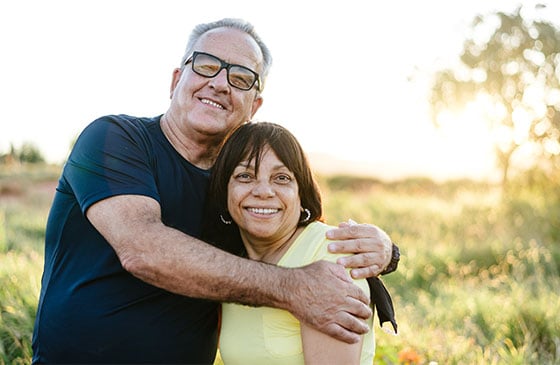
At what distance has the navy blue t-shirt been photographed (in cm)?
306

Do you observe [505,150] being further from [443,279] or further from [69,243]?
[69,243]

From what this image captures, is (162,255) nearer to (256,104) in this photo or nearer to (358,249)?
(358,249)

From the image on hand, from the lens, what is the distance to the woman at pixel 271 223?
2.77 metres

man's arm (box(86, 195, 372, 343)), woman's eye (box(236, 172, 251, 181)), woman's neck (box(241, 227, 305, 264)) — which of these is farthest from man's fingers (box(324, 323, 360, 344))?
woman's eye (box(236, 172, 251, 181))

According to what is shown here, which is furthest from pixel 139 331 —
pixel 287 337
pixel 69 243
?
pixel 287 337

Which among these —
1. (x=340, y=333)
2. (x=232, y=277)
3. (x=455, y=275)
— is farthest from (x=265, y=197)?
(x=455, y=275)

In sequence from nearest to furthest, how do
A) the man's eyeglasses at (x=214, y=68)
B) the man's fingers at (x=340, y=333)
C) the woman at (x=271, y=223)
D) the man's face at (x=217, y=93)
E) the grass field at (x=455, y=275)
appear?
the man's fingers at (x=340, y=333)
the woman at (x=271, y=223)
the man's face at (x=217, y=93)
the man's eyeglasses at (x=214, y=68)
the grass field at (x=455, y=275)

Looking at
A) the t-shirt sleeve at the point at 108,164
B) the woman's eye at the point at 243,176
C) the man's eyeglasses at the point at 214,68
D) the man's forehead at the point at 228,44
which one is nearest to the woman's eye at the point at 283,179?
the woman's eye at the point at 243,176

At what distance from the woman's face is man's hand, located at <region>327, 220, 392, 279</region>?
0.90 ft

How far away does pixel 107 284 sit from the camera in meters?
3.11

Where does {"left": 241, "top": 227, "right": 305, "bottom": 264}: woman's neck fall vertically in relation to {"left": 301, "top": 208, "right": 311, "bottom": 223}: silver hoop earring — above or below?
below

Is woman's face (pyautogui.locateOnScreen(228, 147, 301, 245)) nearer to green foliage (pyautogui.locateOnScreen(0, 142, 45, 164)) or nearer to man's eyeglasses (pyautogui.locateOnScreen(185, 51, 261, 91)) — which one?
man's eyeglasses (pyautogui.locateOnScreen(185, 51, 261, 91))

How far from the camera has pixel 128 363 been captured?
3109mm

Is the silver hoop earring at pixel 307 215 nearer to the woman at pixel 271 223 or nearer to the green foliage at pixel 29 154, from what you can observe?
the woman at pixel 271 223
